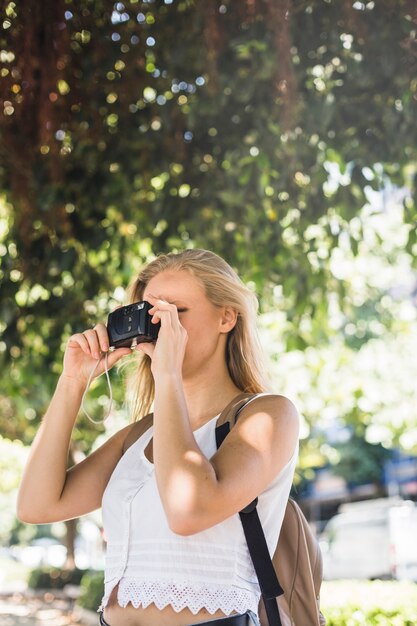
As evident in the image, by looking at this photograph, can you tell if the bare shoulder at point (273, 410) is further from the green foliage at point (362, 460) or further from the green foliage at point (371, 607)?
the green foliage at point (362, 460)

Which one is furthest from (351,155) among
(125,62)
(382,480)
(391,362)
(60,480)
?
(382,480)

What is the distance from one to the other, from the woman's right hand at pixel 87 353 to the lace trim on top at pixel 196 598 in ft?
2.18

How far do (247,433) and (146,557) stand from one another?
38cm

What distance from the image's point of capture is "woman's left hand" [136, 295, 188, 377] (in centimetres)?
205

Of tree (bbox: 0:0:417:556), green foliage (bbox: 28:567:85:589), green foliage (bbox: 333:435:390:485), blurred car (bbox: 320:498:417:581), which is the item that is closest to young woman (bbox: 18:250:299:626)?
tree (bbox: 0:0:417:556)

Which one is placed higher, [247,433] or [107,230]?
[107,230]

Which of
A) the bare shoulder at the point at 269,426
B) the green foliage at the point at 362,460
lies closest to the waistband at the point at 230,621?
the bare shoulder at the point at 269,426

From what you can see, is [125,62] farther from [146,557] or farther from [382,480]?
[382,480]

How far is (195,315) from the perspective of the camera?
2303 millimetres

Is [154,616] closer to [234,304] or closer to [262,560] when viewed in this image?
[262,560]

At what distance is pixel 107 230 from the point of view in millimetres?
5918

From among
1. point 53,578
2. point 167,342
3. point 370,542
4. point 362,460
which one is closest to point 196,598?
point 167,342

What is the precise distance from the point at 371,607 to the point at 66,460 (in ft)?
16.3

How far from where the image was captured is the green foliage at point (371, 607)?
21.1ft
